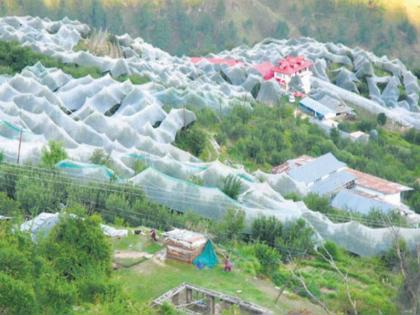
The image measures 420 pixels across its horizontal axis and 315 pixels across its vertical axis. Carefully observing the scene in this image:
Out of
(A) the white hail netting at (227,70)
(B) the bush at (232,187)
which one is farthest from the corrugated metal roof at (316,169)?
(B) the bush at (232,187)

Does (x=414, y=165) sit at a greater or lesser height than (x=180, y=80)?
lesser

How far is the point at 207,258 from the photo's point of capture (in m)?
15.2

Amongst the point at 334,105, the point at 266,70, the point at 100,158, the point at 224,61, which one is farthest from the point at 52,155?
the point at 224,61

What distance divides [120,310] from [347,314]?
5.02 m

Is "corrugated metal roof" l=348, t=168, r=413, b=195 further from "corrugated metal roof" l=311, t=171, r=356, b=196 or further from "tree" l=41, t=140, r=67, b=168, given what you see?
"tree" l=41, t=140, r=67, b=168

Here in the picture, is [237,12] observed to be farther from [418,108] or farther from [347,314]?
[347,314]

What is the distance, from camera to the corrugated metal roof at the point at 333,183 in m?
26.7

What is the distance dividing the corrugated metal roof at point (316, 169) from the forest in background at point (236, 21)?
5712 centimetres

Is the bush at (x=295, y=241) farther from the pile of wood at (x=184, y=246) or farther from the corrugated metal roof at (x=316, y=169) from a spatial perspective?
the corrugated metal roof at (x=316, y=169)

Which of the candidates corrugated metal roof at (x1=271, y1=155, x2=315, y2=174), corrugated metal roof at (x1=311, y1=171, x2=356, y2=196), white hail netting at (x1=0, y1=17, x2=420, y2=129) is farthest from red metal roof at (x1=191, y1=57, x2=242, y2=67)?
corrugated metal roof at (x1=311, y1=171, x2=356, y2=196)

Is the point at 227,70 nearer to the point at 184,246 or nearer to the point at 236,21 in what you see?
the point at 184,246

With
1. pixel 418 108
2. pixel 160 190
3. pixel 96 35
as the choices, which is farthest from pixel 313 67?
pixel 160 190

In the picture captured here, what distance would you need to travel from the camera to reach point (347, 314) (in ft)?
46.3

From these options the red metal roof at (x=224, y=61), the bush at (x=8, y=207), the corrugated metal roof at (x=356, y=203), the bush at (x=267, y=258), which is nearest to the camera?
the bush at (x=267, y=258)
